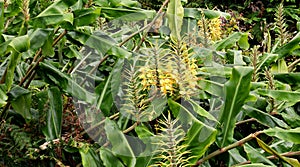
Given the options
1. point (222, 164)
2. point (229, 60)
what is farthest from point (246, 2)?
point (222, 164)

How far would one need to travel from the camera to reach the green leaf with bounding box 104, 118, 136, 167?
1.39 meters

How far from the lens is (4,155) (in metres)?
1.43

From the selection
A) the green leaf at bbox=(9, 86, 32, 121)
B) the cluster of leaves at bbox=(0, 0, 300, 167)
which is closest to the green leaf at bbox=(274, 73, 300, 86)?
the cluster of leaves at bbox=(0, 0, 300, 167)

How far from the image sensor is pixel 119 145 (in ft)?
4.62

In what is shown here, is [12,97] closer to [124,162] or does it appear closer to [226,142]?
[124,162]

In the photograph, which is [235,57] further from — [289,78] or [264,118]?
[264,118]

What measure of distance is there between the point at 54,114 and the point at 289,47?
1.04m

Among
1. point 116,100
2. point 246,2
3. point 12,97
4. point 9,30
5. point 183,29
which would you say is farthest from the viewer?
point 246,2

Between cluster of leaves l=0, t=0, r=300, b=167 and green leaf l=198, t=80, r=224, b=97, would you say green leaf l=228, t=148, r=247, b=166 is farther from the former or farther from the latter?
green leaf l=198, t=80, r=224, b=97

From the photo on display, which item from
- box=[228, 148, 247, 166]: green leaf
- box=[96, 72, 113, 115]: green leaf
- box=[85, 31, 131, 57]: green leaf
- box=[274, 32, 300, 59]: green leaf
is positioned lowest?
box=[228, 148, 247, 166]: green leaf

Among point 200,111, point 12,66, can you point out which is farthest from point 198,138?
point 12,66

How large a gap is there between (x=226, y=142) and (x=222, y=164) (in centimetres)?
29

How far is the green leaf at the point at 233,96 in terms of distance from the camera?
1.42 meters

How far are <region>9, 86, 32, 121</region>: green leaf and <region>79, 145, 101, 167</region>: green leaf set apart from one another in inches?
11.0
